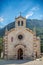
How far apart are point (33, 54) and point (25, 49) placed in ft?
1.38

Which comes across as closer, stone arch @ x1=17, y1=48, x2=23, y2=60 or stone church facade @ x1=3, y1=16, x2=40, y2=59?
stone church facade @ x1=3, y1=16, x2=40, y2=59

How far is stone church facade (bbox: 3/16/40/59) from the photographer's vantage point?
817 centimetres

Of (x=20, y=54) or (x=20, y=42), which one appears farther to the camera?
(x=20, y=54)

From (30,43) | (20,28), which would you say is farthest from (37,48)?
(20,28)

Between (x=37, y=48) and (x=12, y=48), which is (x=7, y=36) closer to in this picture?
(x=12, y=48)

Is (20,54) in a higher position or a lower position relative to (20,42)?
lower

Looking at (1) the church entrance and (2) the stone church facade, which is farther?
(1) the church entrance

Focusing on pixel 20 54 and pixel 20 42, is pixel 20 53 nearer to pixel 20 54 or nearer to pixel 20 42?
pixel 20 54

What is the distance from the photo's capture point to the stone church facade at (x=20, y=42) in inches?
322

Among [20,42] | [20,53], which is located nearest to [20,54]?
[20,53]

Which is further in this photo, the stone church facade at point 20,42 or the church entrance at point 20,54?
the church entrance at point 20,54

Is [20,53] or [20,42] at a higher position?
[20,42]

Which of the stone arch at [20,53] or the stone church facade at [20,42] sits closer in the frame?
the stone church facade at [20,42]

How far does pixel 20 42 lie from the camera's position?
8258 millimetres
